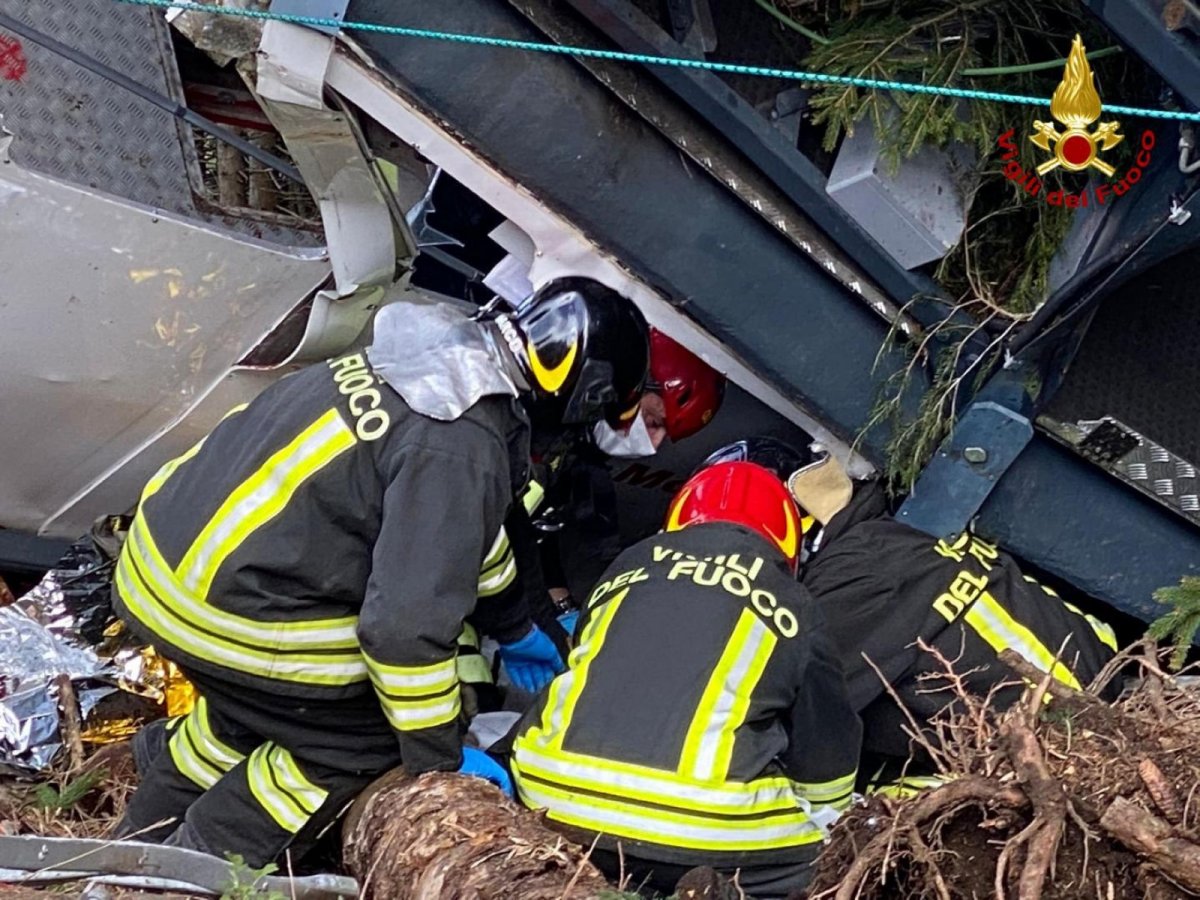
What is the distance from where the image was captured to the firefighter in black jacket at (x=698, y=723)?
2.74 m

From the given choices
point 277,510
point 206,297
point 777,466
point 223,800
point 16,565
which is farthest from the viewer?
point 16,565

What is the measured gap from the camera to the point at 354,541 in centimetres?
320

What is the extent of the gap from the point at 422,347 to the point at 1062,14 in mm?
1640

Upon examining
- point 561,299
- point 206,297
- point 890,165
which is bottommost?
point 206,297

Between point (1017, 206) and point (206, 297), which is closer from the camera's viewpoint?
point (1017, 206)

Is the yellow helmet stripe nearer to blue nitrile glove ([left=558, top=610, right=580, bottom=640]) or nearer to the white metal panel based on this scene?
blue nitrile glove ([left=558, top=610, right=580, bottom=640])

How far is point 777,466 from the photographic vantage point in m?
3.83

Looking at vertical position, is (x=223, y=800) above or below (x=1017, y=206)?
below

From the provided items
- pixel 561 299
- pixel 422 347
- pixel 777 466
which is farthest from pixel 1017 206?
pixel 422 347

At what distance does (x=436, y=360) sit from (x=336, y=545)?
18.2 inches

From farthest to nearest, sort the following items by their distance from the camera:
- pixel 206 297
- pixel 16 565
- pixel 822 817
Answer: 1. pixel 16 565
2. pixel 206 297
3. pixel 822 817

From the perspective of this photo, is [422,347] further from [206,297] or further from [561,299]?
[206,297]

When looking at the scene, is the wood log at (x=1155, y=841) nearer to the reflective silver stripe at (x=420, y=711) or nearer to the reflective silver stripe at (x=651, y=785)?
the reflective silver stripe at (x=651, y=785)

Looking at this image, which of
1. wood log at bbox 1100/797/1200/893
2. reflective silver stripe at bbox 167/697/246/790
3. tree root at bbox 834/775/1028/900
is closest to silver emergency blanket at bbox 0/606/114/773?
reflective silver stripe at bbox 167/697/246/790
